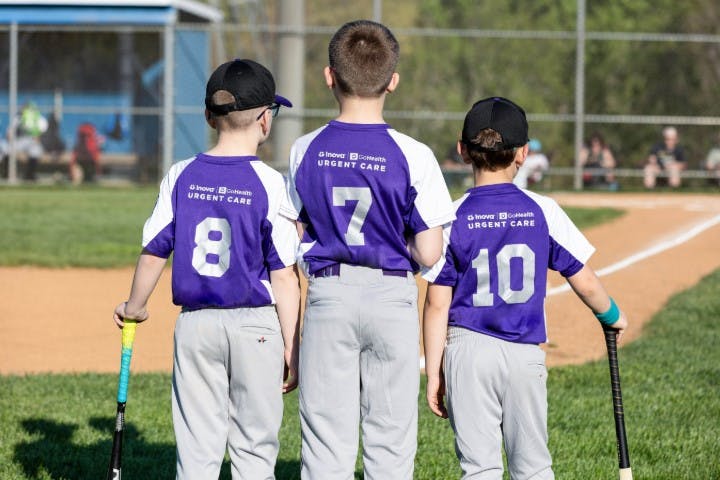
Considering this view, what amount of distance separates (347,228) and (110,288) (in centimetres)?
723

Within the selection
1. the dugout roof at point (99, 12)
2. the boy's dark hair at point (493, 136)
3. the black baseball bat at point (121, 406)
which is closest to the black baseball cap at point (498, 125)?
the boy's dark hair at point (493, 136)

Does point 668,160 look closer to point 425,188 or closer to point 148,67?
point 148,67

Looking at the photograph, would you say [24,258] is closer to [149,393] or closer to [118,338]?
[118,338]

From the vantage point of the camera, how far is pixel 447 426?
20.3ft

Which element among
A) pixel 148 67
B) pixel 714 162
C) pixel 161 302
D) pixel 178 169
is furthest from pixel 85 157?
pixel 178 169

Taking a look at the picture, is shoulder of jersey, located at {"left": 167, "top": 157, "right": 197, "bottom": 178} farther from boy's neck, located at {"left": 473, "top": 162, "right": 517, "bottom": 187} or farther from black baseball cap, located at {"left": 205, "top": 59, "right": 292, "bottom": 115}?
boy's neck, located at {"left": 473, "top": 162, "right": 517, "bottom": 187}

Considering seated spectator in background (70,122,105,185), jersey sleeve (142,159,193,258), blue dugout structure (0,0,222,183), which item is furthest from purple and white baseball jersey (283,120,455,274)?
seated spectator in background (70,122,105,185)

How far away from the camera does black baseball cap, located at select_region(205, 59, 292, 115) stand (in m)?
4.04

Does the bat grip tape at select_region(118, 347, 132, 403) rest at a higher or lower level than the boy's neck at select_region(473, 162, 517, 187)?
lower

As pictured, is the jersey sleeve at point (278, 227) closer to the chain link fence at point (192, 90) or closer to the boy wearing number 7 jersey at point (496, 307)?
the boy wearing number 7 jersey at point (496, 307)

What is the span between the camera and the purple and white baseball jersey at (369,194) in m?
3.82

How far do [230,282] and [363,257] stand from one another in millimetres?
483

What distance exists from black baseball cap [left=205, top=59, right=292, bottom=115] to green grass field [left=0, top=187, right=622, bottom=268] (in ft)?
26.2

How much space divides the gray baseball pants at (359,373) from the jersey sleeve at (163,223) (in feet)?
1.71
